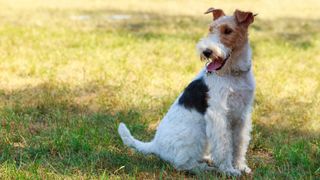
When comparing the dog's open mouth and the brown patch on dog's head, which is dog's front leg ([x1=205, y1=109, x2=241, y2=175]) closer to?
the dog's open mouth

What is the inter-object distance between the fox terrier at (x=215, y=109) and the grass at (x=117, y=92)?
8.5 inches

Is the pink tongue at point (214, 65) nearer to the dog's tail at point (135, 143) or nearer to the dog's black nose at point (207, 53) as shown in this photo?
the dog's black nose at point (207, 53)

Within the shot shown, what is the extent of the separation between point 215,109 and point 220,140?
293 millimetres

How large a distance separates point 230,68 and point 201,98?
39 centimetres

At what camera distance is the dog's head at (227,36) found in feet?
16.6

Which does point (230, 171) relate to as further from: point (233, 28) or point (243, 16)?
point (243, 16)

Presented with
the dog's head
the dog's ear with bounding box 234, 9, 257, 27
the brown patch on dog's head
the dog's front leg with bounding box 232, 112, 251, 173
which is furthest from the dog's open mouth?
the dog's front leg with bounding box 232, 112, 251, 173

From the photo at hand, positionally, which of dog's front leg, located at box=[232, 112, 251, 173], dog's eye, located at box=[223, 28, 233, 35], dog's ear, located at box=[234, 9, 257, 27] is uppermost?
dog's ear, located at box=[234, 9, 257, 27]

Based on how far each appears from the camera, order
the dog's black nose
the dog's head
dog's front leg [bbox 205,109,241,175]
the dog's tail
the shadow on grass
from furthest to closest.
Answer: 1. the dog's tail
2. the shadow on grass
3. dog's front leg [bbox 205,109,241,175]
4. the dog's head
5. the dog's black nose

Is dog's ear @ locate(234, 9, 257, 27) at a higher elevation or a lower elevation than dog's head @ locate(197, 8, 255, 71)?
higher

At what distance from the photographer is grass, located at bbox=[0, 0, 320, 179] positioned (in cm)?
561

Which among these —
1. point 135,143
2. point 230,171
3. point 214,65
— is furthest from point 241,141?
point 135,143

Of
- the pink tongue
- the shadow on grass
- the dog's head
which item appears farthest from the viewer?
the shadow on grass

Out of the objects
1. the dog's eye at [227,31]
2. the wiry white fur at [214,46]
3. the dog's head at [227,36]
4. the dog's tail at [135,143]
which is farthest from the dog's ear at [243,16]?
the dog's tail at [135,143]
